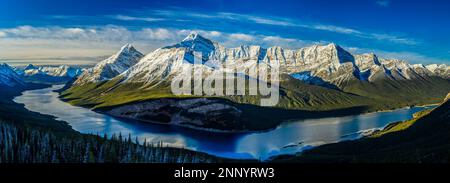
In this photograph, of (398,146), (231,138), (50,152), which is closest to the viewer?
(50,152)

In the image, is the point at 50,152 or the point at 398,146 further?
the point at 398,146

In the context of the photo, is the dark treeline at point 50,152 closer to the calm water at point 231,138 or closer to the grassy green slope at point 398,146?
the grassy green slope at point 398,146

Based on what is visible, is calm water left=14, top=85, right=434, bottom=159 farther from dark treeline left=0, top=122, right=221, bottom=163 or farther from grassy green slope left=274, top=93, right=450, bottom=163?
dark treeline left=0, top=122, right=221, bottom=163

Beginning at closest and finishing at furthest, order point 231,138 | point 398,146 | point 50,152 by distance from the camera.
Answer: point 50,152, point 398,146, point 231,138

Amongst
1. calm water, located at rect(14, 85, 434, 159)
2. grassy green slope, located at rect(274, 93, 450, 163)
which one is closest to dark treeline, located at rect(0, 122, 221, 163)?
grassy green slope, located at rect(274, 93, 450, 163)

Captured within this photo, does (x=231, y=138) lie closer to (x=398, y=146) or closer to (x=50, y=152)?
(x=398, y=146)

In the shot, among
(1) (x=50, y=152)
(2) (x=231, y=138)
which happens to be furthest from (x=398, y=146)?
(1) (x=50, y=152)

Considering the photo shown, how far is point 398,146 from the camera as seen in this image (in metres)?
134

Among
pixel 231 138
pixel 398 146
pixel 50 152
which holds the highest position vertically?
pixel 50 152

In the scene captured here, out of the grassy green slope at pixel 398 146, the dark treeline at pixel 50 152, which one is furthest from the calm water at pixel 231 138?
the dark treeline at pixel 50 152
